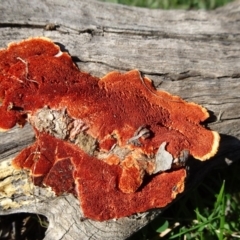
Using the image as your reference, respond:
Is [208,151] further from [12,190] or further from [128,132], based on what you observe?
[12,190]

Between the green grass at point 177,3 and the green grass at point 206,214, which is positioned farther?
the green grass at point 177,3

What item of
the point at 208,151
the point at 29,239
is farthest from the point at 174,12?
the point at 29,239

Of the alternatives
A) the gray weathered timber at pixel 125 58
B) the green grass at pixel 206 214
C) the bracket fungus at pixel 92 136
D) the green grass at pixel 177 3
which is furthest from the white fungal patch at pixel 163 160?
the green grass at pixel 177 3

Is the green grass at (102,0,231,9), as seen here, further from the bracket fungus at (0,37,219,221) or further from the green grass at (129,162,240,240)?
the bracket fungus at (0,37,219,221)

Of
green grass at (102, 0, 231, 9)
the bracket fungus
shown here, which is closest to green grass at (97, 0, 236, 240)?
the bracket fungus

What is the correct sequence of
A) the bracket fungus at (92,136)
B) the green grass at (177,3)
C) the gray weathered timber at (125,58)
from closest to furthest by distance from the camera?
the bracket fungus at (92,136) → the gray weathered timber at (125,58) → the green grass at (177,3)

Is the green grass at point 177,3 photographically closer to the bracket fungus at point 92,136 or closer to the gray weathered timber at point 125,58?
the gray weathered timber at point 125,58
